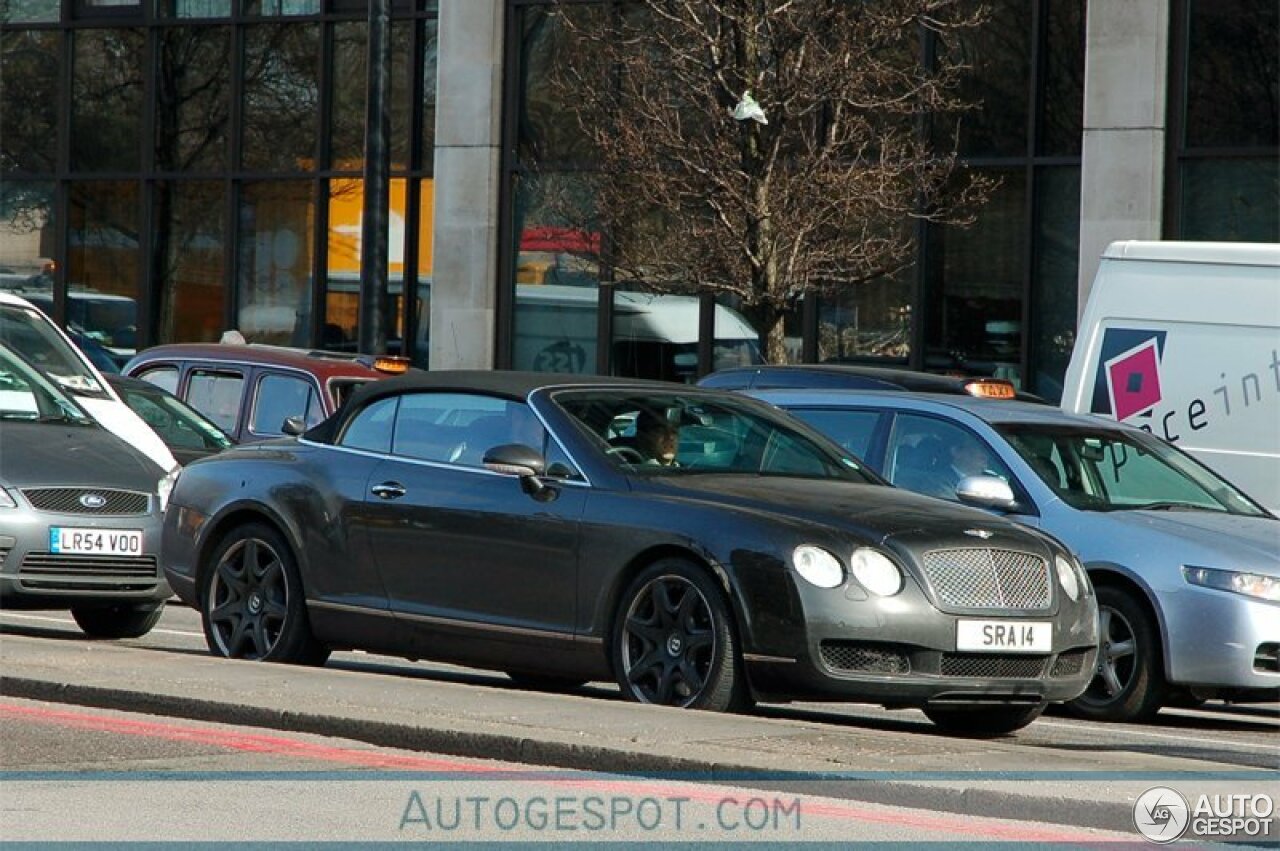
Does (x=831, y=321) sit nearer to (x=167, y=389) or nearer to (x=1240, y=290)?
(x=167, y=389)

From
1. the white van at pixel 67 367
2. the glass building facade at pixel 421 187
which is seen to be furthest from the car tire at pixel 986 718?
the glass building facade at pixel 421 187

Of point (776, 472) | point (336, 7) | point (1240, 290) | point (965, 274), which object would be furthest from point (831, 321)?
point (776, 472)

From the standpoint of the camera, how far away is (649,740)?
27.4ft

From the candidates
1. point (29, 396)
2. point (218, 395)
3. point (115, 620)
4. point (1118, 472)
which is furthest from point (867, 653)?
point (218, 395)

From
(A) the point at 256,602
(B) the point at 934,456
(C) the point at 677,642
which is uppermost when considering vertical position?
(B) the point at 934,456

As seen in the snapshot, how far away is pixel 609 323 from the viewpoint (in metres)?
26.5

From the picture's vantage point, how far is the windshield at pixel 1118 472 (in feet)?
40.2

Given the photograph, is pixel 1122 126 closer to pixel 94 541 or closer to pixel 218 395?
pixel 218 395

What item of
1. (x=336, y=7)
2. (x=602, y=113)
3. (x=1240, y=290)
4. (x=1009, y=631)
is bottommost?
(x=1009, y=631)

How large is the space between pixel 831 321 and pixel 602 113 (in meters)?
4.40

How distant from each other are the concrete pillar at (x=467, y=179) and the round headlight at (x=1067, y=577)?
56.6ft

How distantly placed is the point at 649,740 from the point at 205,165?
2244cm

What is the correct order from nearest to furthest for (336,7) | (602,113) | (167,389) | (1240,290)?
(1240,290) → (167,389) → (602,113) → (336,7)

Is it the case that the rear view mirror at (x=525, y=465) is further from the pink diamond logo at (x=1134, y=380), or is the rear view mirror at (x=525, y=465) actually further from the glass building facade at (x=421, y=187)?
the glass building facade at (x=421, y=187)
